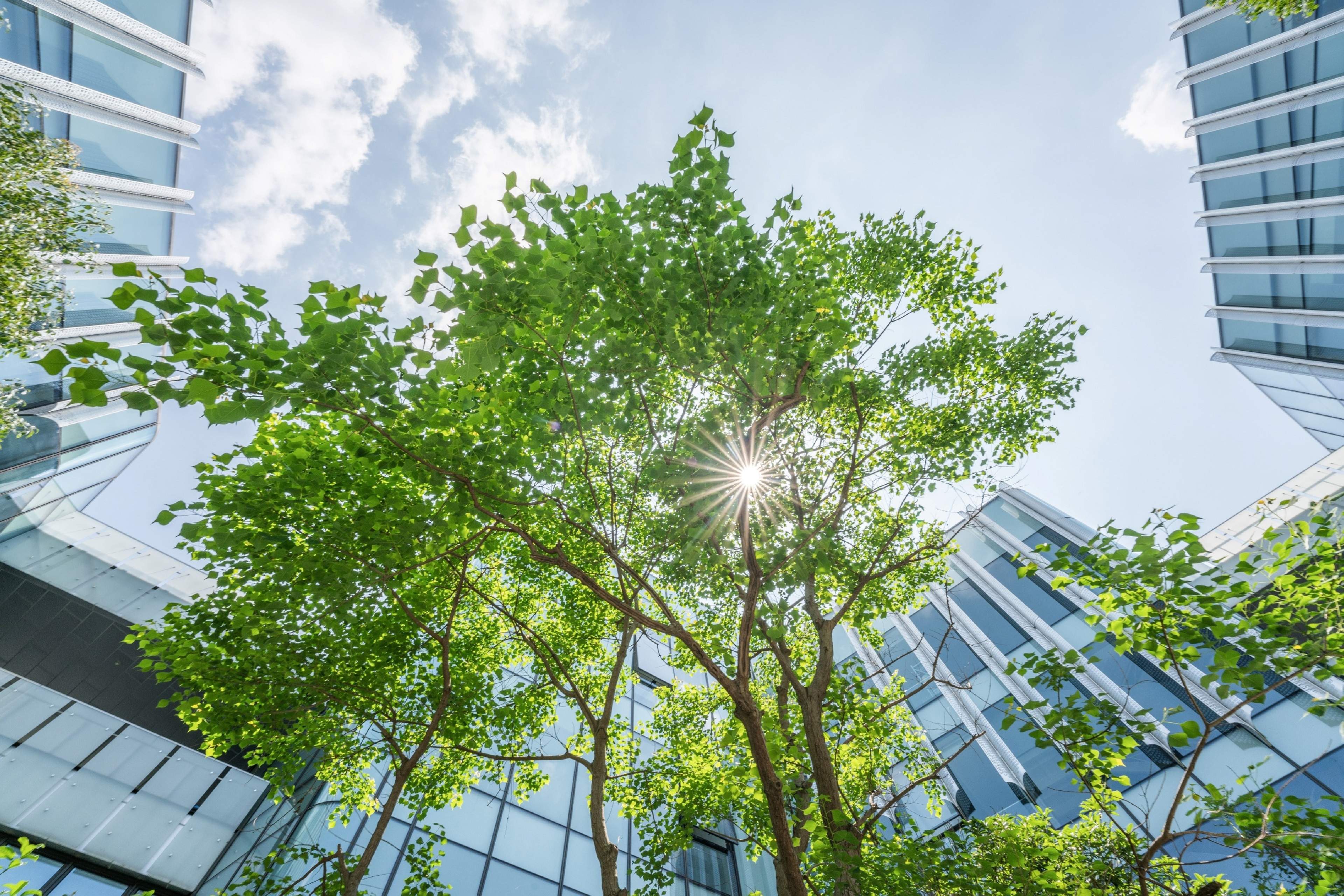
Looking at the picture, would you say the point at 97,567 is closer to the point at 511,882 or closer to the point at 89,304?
the point at 89,304

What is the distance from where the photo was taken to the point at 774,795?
509cm

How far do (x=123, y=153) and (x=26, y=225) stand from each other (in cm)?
1272

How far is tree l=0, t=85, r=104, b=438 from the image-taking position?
960 centimetres

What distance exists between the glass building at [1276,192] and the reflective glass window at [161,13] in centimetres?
3724

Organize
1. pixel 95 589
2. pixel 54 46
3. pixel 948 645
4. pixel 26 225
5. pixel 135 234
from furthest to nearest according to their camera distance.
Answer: pixel 948 645 → pixel 135 234 → pixel 95 589 → pixel 54 46 → pixel 26 225

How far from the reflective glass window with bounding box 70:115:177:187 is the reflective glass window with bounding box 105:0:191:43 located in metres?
3.88

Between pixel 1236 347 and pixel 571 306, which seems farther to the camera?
pixel 1236 347

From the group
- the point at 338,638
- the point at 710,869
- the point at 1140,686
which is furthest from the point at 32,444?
the point at 1140,686

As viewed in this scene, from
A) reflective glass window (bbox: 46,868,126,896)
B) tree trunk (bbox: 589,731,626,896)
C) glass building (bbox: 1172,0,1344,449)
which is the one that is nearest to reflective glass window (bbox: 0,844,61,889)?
reflective glass window (bbox: 46,868,126,896)

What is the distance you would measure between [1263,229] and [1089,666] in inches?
661

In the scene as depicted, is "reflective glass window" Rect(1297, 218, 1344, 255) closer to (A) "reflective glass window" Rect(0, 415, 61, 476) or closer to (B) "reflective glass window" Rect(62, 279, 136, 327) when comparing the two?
(B) "reflective glass window" Rect(62, 279, 136, 327)

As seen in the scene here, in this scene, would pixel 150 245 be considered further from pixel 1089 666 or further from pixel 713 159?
pixel 1089 666

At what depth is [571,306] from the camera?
5852mm

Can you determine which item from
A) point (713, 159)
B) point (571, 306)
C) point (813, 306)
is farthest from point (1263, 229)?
point (571, 306)
